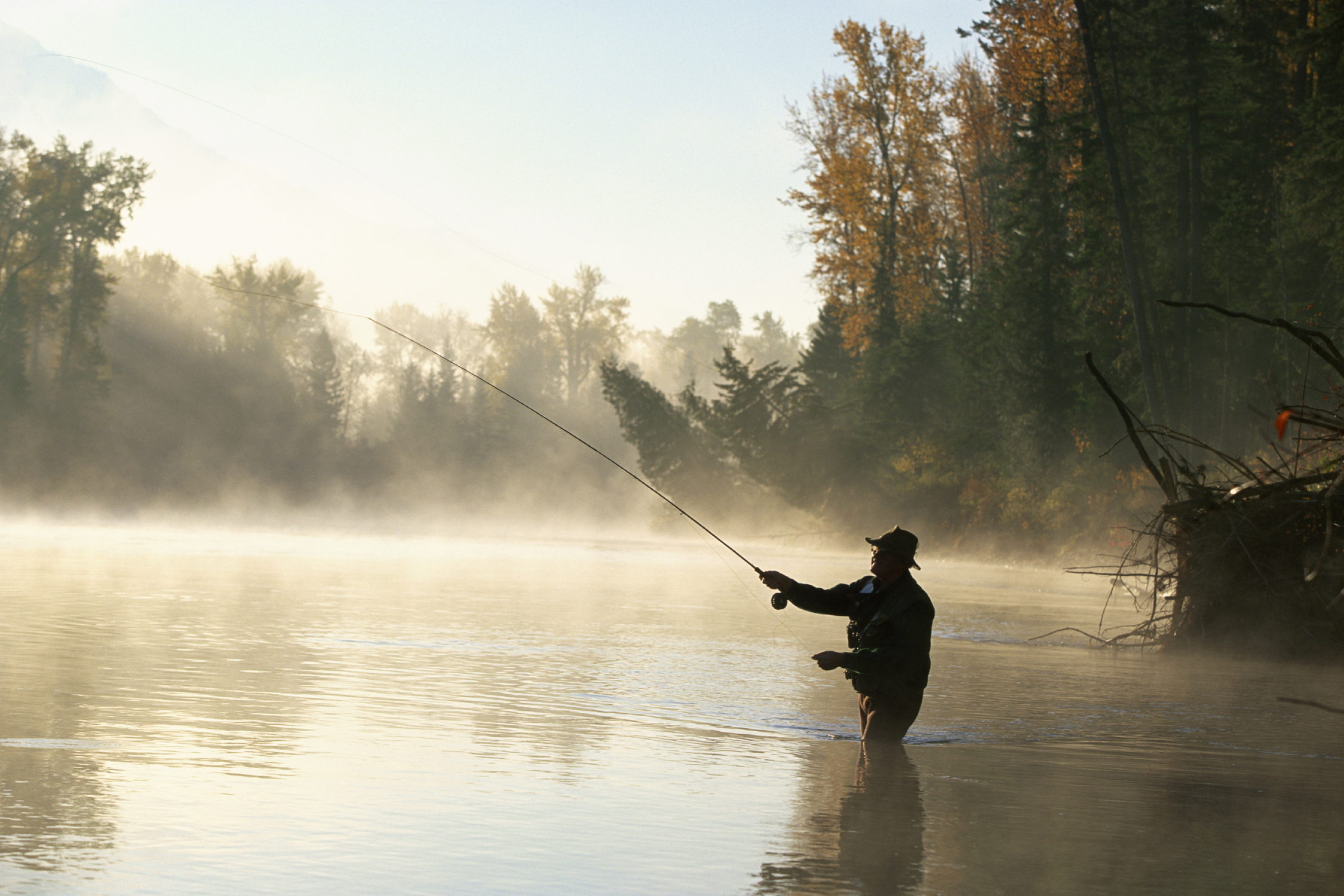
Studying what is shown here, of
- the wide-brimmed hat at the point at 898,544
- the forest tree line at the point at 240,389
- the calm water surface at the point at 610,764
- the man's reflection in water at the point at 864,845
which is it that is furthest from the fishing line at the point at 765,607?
the forest tree line at the point at 240,389

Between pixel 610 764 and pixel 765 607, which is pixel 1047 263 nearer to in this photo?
pixel 765 607

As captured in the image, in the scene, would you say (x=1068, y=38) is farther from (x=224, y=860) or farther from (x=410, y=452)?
(x=410, y=452)

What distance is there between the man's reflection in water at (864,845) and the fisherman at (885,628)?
0.63 meters

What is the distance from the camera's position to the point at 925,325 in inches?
1875

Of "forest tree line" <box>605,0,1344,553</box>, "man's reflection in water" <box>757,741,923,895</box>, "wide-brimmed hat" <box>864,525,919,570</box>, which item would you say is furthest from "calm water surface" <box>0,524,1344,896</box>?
"forest tree line" <box>605,0,1344,553</box>

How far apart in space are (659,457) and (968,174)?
15942 mm

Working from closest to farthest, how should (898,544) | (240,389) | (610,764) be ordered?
(610,764), (898,544), (240,389)

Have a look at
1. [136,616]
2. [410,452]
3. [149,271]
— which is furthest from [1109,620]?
[149,271]

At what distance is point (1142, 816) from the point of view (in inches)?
293

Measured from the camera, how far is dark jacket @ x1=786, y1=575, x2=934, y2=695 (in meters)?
8.88

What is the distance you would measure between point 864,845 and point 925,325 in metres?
42.1

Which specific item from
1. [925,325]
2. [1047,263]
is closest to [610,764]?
[1047,263]

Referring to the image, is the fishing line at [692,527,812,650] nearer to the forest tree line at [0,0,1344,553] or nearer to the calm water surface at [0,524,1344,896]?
the calm water surface at [0,524,1344,896]

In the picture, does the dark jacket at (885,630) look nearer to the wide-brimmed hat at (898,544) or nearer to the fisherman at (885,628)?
the fisherman at (885,628)
